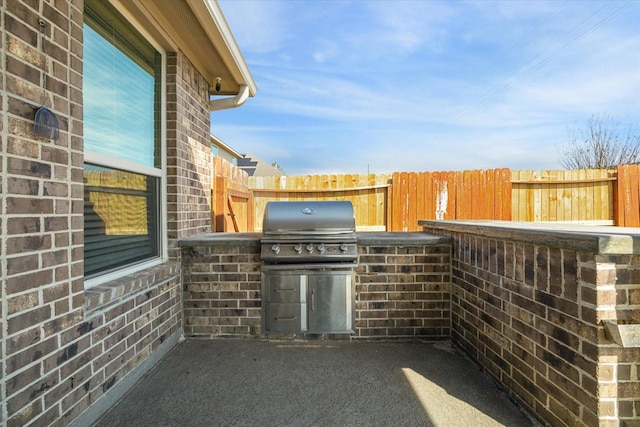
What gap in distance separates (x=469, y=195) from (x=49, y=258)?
18.5 ft

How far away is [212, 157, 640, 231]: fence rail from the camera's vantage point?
18.2ft

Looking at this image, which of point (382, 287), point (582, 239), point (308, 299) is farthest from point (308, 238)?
point (582, 239)

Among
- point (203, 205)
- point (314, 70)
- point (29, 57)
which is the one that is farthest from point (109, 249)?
point (314, 70)

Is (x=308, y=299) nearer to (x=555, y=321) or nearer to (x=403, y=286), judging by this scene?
(x=403, y=286)

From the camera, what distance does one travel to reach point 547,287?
185 centimetres

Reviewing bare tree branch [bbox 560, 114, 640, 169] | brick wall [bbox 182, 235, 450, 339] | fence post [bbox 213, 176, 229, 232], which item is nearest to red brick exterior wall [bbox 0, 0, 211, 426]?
brick wall [bbox 182, 235, 450, 339]

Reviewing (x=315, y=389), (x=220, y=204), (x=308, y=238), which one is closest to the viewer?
(x=315, y=389)

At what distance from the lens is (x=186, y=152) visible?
328cm

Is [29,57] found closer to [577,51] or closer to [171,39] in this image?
[171,39]

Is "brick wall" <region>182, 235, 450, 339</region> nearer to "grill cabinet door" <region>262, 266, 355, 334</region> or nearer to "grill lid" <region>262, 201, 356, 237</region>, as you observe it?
"grill cabinet door" <region>262, 266, 355, 334</region>

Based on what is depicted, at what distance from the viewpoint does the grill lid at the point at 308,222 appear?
2918mm

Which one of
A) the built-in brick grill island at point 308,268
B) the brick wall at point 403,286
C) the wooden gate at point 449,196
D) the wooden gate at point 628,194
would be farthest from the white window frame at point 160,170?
the wooden gate at point 628,194

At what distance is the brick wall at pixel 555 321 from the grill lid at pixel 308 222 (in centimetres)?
110

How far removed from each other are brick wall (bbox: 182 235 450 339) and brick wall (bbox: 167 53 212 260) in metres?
0.38
